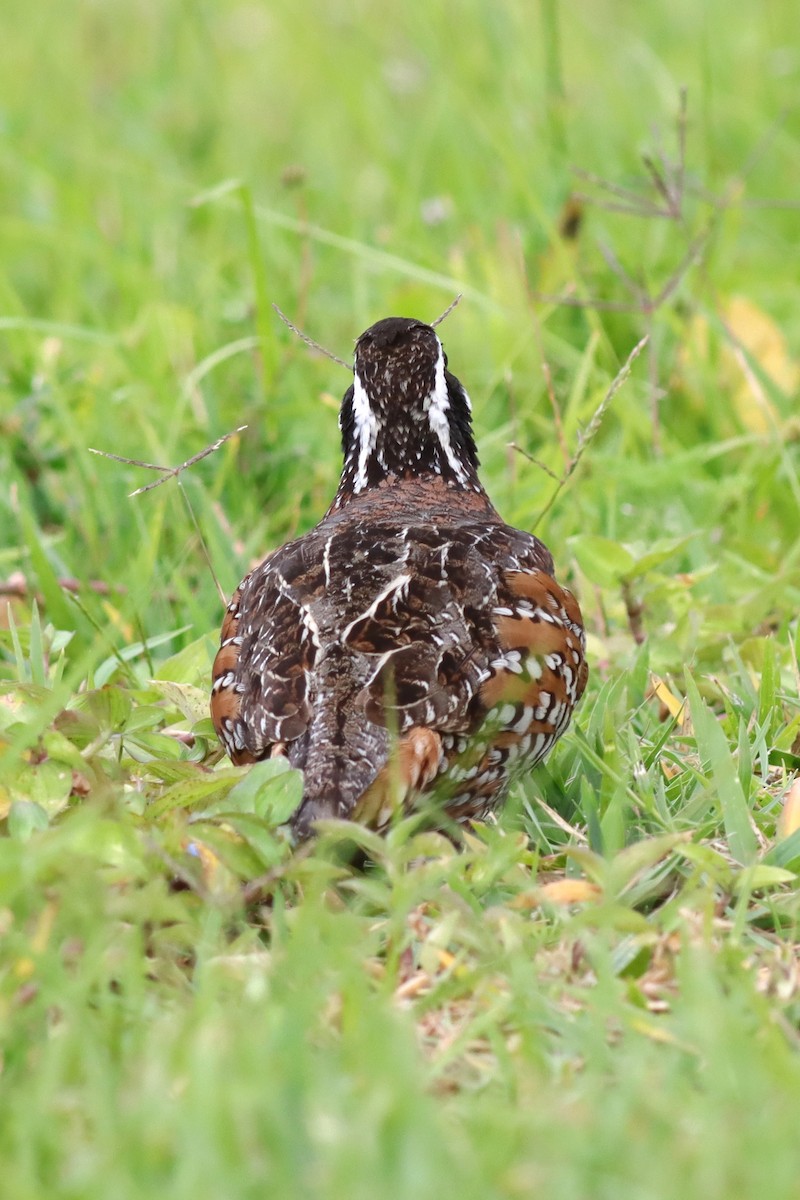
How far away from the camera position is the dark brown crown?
4.72 metres

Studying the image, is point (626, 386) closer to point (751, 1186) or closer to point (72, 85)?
point (751, 1186)

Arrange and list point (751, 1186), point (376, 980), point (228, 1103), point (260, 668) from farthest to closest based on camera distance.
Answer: point (260, 668)
point (376, 980)
point (228, 1103)
point (751, 1186)

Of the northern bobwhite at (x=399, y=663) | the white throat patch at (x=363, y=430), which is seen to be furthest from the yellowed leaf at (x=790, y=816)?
the white throat patch at (x=363, y=430)

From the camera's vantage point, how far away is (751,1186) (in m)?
2.17

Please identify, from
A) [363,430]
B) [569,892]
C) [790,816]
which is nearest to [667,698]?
[790,816]

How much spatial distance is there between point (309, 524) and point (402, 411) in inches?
55.9

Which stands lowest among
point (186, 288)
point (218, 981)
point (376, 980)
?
point (376, 980)

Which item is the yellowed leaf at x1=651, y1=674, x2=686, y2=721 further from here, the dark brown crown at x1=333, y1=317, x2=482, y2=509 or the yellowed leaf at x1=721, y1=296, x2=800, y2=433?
the yellowed leaf at x1=721, y1=296, x2=800, y2=433

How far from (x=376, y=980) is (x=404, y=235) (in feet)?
17.4

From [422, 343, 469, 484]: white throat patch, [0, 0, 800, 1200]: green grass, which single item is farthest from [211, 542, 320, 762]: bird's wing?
[422, 343, 469, 484]: white throat patch

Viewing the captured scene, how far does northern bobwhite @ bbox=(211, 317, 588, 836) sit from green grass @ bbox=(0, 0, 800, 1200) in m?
0.14

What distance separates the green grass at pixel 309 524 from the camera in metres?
2.44

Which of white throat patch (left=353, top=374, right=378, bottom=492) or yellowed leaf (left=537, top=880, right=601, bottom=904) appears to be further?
white throat patch (left=353, top=374, right=378, bottom=492)

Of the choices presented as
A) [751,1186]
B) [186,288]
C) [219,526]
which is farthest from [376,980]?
[186,288]
